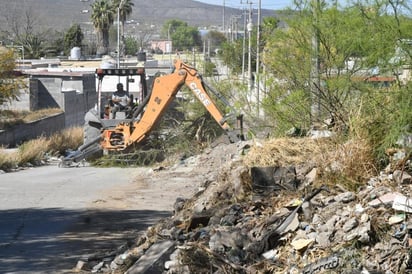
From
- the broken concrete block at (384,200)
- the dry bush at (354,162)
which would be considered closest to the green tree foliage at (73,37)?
the dry bush at (354,162)

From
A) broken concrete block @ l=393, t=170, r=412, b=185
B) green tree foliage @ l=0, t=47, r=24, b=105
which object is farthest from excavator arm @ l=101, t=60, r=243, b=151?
green tree foliage @ l=0, t=47, r=24, b=105

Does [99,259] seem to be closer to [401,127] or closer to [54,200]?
[401,127]

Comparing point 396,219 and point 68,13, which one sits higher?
point 68,13

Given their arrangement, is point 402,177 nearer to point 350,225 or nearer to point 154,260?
point 350,225

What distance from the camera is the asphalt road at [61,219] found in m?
12.7

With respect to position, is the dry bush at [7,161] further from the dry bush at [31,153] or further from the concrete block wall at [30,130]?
the concrete block wall at [30,130]

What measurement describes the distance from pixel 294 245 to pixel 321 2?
25.5 feet

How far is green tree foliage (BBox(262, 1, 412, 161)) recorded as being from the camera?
1166 centimetres

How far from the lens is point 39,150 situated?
30.9 m

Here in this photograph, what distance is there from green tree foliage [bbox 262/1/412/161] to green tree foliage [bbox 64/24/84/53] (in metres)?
83.3

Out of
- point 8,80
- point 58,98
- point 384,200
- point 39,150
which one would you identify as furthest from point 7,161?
point 58,98

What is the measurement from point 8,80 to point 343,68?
32.9 metres

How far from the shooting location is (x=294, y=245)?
9.51 m

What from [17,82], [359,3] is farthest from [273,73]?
[17,82]
